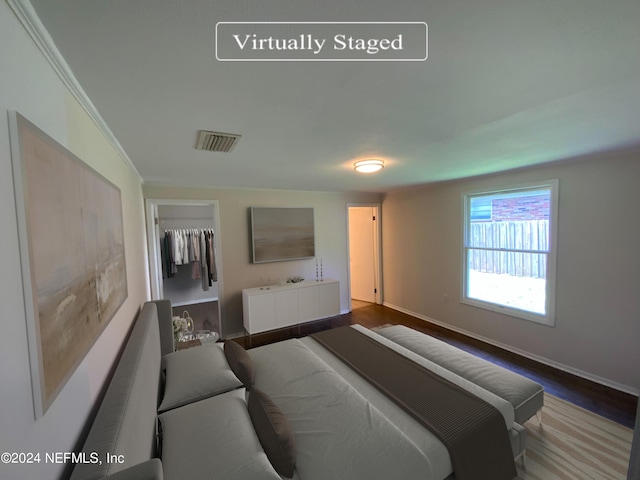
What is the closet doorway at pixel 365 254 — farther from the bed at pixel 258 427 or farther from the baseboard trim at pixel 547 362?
the bed at pixel 258 427

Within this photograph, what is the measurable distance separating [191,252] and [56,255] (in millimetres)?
5193

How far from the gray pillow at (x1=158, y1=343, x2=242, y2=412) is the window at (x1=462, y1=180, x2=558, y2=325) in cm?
341

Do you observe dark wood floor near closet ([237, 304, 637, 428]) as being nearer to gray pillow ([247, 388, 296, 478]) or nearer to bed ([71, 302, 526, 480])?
bed ([71, 302, 526, 480])

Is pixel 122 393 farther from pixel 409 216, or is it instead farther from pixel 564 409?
pixel 409 216

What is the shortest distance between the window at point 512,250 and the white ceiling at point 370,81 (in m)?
0.98

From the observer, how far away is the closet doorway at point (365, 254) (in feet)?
17.6

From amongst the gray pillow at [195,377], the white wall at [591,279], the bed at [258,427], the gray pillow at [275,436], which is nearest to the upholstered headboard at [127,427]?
the bed at [258,427]

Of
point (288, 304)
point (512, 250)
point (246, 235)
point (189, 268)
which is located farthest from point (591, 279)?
point (189, 268)

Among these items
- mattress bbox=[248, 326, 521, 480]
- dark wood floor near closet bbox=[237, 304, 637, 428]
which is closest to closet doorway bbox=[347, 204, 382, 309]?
dark wood floor near closet bbox=[237, 304, 637, 428]

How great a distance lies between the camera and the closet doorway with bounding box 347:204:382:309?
538 cm

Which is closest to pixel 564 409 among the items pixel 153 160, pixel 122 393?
pixel 122 393

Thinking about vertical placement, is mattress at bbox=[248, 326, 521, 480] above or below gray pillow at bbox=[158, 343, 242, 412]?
below

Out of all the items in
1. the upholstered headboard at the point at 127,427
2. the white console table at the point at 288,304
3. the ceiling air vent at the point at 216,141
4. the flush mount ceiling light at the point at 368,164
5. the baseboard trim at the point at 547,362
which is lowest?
the baseboard trim at the point at 547,362

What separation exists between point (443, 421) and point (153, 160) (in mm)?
2892
